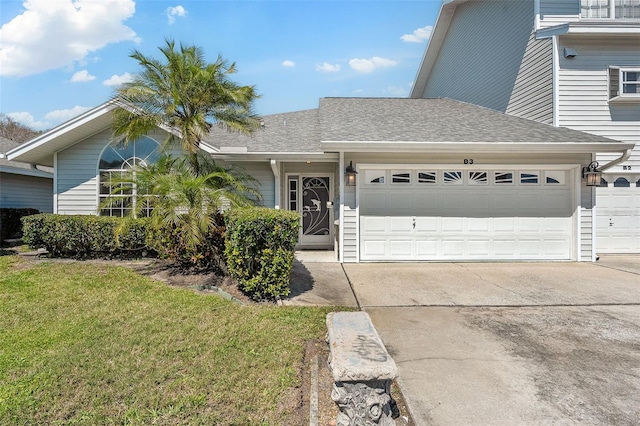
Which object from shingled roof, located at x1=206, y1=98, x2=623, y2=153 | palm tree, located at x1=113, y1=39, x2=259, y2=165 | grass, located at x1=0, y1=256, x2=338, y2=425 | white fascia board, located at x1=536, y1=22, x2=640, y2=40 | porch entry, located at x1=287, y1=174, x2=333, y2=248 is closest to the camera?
grass, located at x1=0, y1=256, x2=338, y2=425

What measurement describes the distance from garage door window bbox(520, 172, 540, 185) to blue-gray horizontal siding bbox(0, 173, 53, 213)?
57.3 ft

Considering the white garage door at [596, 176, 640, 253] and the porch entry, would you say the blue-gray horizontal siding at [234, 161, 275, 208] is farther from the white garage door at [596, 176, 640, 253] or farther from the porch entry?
the white garage door at [596, 176, 640, 253]

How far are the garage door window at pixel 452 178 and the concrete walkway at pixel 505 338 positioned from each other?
7.94ft

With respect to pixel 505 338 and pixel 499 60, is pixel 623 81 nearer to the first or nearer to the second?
pixel 499 60

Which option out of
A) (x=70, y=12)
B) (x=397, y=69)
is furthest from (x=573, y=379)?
(x=397, y=69)

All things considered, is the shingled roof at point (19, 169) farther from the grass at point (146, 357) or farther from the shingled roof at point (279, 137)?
the grass at point (146, 357)

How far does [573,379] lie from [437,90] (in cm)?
1633

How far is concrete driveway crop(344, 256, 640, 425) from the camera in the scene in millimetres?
2641

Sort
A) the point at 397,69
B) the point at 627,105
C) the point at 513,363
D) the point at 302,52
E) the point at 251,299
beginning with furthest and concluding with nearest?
the point at 397,69, the point at 302,52, the point at 627,105, the point at 251,299, the point at 513,363

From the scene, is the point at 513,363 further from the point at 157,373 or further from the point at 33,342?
the point at 33,342

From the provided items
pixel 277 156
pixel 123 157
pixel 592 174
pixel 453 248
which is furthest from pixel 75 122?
pixel 592 174

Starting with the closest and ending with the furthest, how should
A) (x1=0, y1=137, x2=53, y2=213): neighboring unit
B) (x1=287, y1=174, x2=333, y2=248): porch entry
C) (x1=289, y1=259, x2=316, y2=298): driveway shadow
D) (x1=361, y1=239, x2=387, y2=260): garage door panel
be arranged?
(x1=289, y1=259, x2=316, y2=298): driveway shadow, (x1=361, y1=239, x2=387, y2=260): garage door panel, (x1=287, y1=174, x2=333, y2=248): porch entry, (x1=0, y1=137, x2=53, y2=213): neighboring unit

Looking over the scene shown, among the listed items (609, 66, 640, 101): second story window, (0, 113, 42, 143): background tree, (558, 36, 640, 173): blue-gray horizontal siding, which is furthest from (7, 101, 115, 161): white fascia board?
(0, 113, 42, 143): background tree

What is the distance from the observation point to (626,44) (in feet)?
32.2
